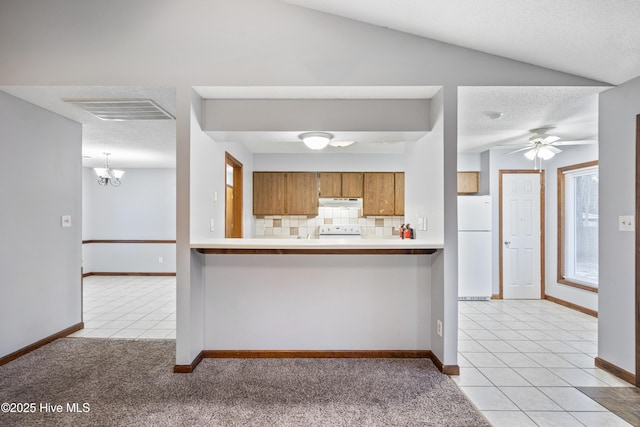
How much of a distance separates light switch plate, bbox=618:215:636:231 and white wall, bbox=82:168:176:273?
6.84 m

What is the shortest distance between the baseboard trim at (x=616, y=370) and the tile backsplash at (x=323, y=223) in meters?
3.52

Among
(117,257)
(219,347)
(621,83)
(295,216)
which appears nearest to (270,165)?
(295,216)

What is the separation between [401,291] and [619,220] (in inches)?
69.1

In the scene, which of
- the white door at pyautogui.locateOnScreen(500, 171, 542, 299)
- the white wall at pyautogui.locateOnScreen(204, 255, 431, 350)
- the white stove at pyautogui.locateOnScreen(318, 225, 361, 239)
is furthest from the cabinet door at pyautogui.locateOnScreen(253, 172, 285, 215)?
the white door at pyautogui.locateOnScreen(500, 171, 542, 299)

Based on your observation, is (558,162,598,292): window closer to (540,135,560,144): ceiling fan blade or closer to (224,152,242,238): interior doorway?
(540,135,560,144): ceiling fan blade

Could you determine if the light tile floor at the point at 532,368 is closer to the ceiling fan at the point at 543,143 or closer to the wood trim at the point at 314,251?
the wood trim at the point at 314,251

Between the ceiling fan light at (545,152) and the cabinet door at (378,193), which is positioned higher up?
the ceiling fan light at (545,152)

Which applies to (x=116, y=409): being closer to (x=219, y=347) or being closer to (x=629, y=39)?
(x=219, y=347)

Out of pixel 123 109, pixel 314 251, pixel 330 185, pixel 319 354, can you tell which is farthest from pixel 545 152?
pixel 123 109

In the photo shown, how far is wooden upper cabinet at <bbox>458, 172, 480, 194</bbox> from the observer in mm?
5406

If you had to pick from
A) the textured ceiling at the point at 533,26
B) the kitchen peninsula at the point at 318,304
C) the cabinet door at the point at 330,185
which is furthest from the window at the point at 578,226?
the cabinet door at the point at 330,185

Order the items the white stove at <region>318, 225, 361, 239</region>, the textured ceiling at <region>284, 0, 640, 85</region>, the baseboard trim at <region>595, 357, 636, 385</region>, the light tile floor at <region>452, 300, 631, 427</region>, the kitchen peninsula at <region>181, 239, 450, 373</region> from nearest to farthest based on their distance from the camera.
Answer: the textured ceiling at <region>284, 0, 640, 85</region>
the light tile floor at <region>452, 300, 631, 427</region>
the baseboard trim at <region>595, 357, 636, 385</region>
the kitchen peninsula at <region>181, 239, 450, 373</region>
the white stove at <region>318, 225, 361, 239</region>

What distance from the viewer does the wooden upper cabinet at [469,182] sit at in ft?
17.7

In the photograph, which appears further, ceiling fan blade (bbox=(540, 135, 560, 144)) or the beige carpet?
ceiling fan blade (bbox=(540, 135, 560, 144))
